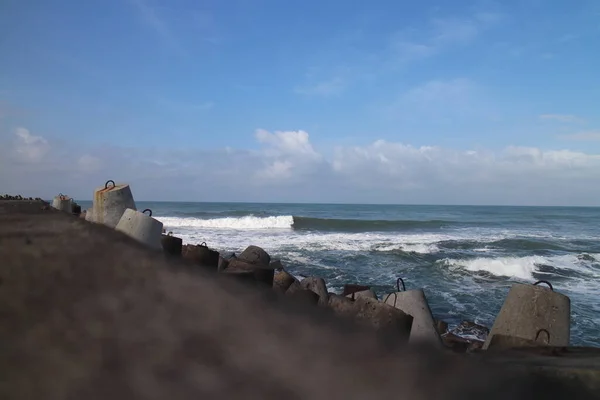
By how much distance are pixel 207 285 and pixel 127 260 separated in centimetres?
95

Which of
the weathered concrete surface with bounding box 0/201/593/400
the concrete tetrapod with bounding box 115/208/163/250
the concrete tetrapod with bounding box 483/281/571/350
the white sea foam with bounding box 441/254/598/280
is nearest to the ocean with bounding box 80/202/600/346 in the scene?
the white sea foam with bounding box 441/254/598/280

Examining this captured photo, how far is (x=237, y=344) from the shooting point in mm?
1856

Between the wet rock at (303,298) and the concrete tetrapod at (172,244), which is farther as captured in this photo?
the concrete tetrapod at (172,244)

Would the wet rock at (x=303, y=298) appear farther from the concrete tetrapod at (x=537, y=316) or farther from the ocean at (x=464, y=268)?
the ocean at (x=464, y=268)

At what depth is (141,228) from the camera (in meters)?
4.95

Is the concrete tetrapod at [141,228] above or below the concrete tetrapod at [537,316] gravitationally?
above

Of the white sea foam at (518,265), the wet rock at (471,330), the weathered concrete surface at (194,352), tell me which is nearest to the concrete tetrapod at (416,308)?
the wet rock at (471,330)

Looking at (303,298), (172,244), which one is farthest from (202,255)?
(303,298)

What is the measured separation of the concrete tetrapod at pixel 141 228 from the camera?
4898mm

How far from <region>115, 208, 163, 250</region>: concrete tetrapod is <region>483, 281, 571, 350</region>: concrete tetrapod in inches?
150

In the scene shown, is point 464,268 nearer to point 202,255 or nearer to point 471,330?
point 471,330

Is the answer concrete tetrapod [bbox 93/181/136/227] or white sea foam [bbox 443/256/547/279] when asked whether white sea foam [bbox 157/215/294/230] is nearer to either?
white sea foam [bbox 443/256/547/279]

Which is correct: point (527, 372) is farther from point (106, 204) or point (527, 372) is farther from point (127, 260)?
point (106, 204)

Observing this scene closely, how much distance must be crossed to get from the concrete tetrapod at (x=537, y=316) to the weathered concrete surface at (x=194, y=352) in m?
2.96
